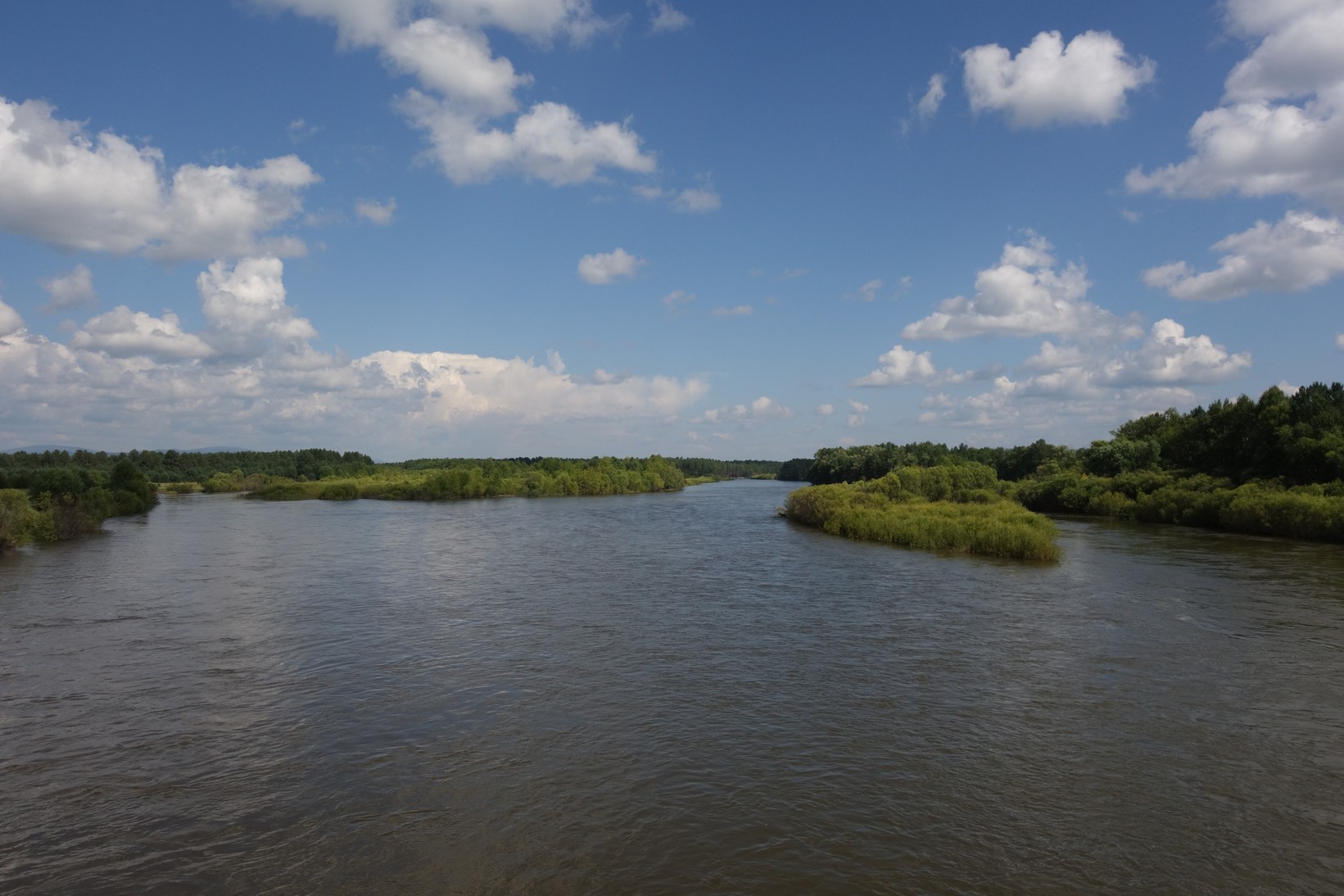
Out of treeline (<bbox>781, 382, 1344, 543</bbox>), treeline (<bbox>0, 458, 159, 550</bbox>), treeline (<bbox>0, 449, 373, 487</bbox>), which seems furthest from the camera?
treeline (<bbox>0, 449, 373, 487</bbox>)

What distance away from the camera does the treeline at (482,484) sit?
100062mm

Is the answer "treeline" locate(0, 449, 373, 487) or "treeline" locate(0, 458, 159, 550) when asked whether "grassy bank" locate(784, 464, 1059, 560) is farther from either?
"treeline" locate(0, 449, 373, 487)

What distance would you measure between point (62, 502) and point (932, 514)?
51.1 m

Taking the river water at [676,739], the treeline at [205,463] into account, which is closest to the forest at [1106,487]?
the river water at [676,739]

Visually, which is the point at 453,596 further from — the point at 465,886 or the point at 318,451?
the point at 318,451

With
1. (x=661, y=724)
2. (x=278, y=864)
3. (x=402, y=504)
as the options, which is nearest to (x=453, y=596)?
(x=661, y=724)

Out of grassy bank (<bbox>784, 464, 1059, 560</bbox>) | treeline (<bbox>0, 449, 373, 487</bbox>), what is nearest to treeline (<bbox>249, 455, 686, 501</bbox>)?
treeline (<bbox>0, 449, 373, 487</bbox>)

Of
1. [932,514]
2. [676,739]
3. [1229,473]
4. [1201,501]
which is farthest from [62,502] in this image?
[1229,473]

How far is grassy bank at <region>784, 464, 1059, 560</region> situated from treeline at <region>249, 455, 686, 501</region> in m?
52.9

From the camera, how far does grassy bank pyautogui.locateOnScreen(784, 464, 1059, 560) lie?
3481cm

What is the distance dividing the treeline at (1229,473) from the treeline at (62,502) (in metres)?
63.8

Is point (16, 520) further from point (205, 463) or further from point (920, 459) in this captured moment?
point (205, 463)

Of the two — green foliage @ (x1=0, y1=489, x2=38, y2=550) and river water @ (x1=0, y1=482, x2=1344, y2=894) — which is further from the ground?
green foliage @ (x1=0, y1=489, x2=38, y2=550)

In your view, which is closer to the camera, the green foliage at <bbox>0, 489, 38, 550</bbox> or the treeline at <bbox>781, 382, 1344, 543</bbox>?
the green foliage at <bbox>0, 489, 38, 550</bbox>
